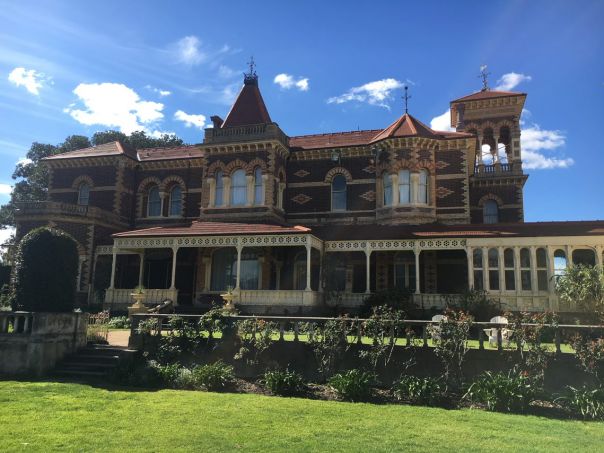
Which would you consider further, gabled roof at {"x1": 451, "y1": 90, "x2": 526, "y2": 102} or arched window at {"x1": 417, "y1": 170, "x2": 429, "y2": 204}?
gabled roof at {"x1": 451, "y1": 90, "x2": 526, "y2": 102}

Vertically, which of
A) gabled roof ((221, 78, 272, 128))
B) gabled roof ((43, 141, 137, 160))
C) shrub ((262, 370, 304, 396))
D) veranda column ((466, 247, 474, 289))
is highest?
gabled roof ((221, 78, 272, 128))

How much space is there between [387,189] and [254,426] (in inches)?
777

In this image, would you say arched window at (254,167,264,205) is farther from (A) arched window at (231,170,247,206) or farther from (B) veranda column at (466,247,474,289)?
(B) veranda column at (466,247,474,289)

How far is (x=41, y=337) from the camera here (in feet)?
40.9

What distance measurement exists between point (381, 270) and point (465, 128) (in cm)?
1381

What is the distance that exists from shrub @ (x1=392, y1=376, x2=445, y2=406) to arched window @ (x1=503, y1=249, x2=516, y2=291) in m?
12.1

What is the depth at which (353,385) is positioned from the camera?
1016cm

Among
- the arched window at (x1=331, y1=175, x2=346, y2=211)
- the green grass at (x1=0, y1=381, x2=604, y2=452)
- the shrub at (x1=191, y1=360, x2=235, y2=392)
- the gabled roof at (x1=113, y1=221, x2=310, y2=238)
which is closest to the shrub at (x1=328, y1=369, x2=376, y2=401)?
the green grass at (x1=0, y1=381, x2=604, y2=452)

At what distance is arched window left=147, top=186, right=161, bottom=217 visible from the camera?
31062 millimetres

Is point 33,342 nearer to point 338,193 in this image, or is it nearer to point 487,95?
point 338,193

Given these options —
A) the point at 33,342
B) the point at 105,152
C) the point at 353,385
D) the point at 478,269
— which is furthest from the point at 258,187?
the point at 353,385

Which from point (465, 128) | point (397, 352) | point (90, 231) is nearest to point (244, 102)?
point (90, 231)

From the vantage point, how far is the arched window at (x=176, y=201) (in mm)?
30547

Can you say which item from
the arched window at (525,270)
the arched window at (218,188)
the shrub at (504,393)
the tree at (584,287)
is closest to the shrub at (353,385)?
the shrub at (504,393)
